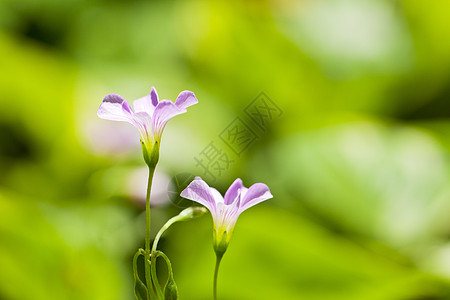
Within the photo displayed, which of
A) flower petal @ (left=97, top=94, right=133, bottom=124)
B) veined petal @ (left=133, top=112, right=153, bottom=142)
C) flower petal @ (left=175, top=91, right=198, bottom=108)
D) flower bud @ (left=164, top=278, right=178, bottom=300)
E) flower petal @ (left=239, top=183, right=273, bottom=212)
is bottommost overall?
flower bud @ (left=164, top=278, right=178, bottom=300)

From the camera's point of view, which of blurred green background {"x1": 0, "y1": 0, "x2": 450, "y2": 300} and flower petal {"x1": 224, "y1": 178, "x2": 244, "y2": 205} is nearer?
flower petal {"x1": 224, "y1": 178, "x2": 244, "y2": 205}

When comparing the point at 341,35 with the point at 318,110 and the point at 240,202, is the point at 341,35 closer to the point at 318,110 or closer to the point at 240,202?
the point at 318,110

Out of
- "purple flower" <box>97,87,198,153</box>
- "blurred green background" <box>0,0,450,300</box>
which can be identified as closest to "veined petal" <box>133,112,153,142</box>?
"purple flower" <box>97,87,198,153</box>

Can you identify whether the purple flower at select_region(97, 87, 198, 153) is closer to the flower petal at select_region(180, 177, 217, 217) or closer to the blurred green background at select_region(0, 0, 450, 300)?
the flower petal at select_region(180, 177, 217, 217)

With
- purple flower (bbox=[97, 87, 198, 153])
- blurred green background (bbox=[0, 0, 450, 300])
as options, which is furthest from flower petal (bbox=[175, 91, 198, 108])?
blurred green background (bbox=[0, 0, 450, 300])

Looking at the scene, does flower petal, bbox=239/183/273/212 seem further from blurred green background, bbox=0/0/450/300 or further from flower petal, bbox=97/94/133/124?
blurred green background, bbox=0/0/450/300

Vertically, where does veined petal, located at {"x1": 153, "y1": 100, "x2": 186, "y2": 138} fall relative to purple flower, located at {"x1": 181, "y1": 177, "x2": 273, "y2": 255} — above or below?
above

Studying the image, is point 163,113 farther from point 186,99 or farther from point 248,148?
point 248,148
